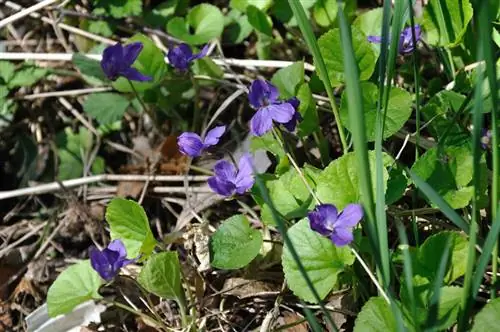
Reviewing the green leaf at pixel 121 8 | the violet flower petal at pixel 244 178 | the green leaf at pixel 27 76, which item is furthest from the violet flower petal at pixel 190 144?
the green leaf at pixel 27 76

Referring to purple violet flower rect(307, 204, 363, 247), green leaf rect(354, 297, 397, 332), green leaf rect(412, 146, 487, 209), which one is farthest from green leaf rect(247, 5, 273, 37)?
green leaf rect(354, 297, 397, 332)

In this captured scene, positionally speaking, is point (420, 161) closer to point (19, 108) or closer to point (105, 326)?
point (105, 326)

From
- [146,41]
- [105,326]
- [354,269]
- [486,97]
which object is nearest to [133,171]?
[146,41]

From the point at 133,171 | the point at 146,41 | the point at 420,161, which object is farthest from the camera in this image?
the point at 133,171

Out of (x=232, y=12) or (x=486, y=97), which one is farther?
(x=232, y=12)

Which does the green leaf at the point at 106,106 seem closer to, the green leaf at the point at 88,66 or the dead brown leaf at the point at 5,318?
the green leaf at the point at 88,66

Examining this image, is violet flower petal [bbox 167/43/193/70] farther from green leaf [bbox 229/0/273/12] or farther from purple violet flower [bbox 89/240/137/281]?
purple violet flower [bbox 89/240/137/281]

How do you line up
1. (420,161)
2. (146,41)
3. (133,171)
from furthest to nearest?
(133,171) < (146,41) < (420,161)
